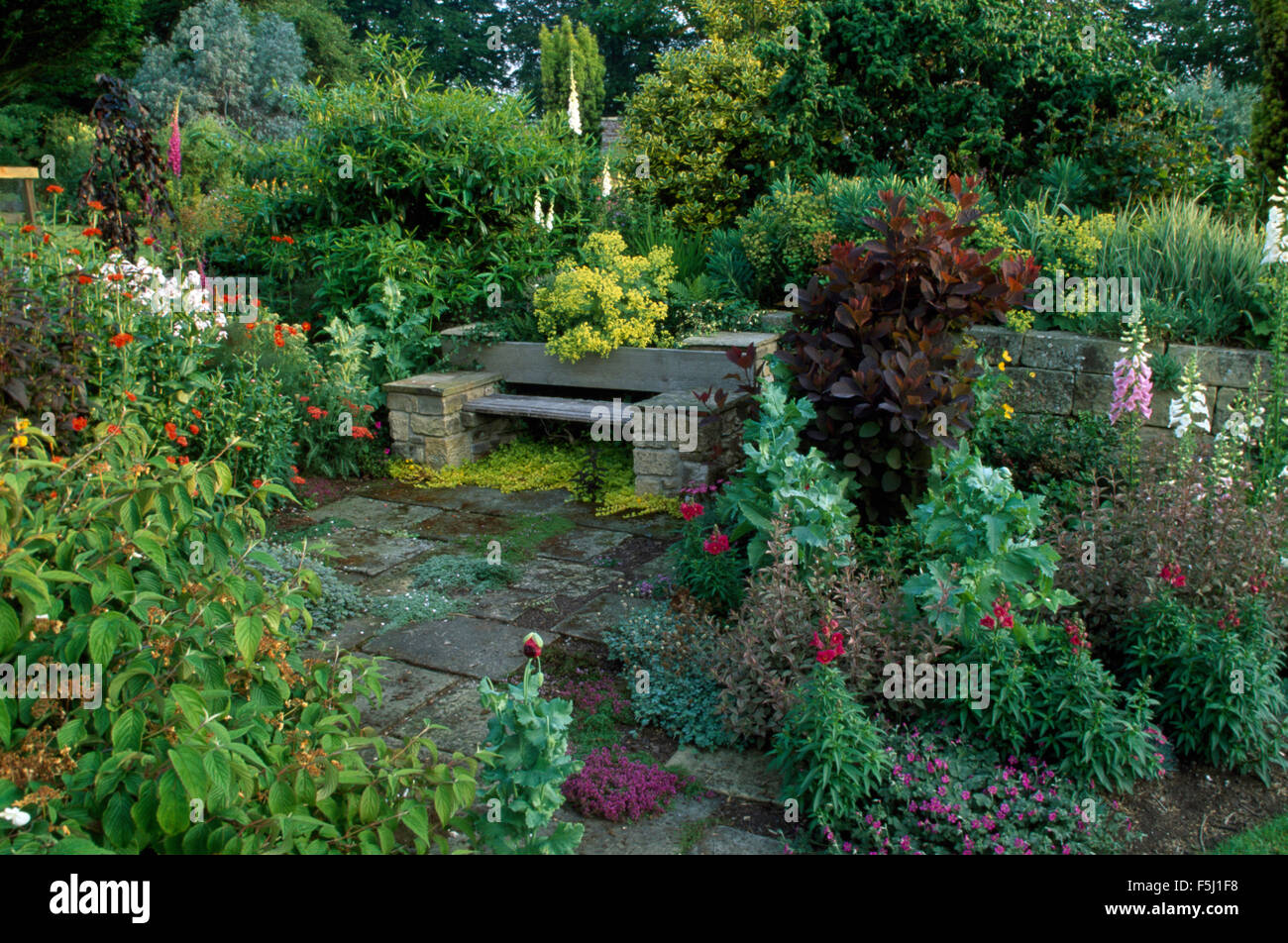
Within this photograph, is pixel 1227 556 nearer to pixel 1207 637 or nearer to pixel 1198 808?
pixel 1207 637

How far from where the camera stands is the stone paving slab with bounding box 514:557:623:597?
4.35 m

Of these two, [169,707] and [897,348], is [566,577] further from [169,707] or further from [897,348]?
[169,707]

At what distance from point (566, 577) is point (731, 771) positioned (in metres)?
1.70

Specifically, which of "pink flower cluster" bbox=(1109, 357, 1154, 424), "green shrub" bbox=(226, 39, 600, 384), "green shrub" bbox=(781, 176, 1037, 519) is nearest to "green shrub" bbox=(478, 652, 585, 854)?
"green shrub" bbox=(781, 176, 1037, 519)

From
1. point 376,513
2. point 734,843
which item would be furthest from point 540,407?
point 734,843

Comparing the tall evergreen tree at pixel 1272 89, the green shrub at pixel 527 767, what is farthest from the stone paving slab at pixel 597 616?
the tall evergreen tree at pixel 1272 89

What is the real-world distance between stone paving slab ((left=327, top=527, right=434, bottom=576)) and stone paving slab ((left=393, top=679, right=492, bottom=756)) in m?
1.35

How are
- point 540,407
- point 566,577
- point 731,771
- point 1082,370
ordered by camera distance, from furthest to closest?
point 540,407 → point 1082,370 → point 566,577 → point 731,771

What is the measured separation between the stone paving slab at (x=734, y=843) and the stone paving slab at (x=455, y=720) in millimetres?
759

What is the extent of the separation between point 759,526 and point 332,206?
15.9ft

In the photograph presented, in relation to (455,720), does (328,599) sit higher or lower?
higher

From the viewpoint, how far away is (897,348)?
3.95 metres

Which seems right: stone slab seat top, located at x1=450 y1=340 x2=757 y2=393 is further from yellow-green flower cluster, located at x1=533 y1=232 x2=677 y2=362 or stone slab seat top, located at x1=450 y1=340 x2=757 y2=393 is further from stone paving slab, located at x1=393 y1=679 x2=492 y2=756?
stone paving slab, located at x1=393 y1=679 x2=492 y2=756

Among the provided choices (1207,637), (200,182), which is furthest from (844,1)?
(200,182)
